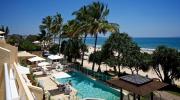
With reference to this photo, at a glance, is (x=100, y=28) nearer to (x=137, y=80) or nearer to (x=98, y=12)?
(x=98, y=12)

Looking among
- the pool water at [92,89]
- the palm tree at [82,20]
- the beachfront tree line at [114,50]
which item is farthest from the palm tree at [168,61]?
the palm tree at [82,20]

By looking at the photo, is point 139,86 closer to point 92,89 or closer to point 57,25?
point 92,89

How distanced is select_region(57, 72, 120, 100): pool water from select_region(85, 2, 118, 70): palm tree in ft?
18.7

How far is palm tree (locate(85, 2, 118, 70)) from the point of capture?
27312 mm

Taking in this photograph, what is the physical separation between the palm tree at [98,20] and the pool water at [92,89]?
18.7 ft

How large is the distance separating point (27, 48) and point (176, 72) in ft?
97.6

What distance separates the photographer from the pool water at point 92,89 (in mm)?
18242

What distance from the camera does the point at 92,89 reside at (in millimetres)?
20703

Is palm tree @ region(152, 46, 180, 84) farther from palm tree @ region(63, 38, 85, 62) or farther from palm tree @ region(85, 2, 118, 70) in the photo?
palm tree @ region(63, 38, 85, 62)

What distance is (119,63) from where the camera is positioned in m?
23.6

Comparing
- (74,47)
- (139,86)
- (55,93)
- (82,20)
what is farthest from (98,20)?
(139,86)

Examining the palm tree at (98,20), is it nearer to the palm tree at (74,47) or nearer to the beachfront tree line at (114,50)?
the beachfront tree line at (114,50)

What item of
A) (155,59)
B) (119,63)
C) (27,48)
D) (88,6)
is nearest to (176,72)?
(155,59)

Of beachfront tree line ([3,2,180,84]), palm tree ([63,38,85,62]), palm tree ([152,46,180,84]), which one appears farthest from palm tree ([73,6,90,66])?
palm tree ([152,46,180,84])
